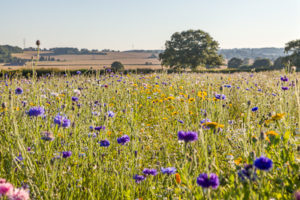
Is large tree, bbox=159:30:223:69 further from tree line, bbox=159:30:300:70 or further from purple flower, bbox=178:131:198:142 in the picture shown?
purple flower, bbox=178:131:198:142

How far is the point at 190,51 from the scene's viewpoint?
37.2 meters

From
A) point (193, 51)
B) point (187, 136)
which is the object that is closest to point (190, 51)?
point (193, 51)

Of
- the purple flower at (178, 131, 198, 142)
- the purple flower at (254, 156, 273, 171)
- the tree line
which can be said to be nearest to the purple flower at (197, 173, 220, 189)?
the purple flower at (254, 156, 273, 171)

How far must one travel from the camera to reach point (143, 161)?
2512 millimetres

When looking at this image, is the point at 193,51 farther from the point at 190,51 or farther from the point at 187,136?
the point at 187,136

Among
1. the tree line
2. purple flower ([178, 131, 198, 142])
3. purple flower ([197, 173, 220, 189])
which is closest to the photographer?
purple flower ([197, 173, 220, 189])

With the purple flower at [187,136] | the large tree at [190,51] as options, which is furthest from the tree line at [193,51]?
the purple flower at [187,136]

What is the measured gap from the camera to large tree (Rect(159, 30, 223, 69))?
3659 centimetres

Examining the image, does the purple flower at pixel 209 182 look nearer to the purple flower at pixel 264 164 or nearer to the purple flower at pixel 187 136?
the purple flower at pixel 264 164

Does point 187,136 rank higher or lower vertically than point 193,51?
lower

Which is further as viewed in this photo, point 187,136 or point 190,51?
point 190,51

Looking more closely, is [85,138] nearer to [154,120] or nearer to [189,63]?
[154,120]

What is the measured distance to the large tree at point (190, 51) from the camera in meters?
36.6

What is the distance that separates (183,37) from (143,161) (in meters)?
38.3
